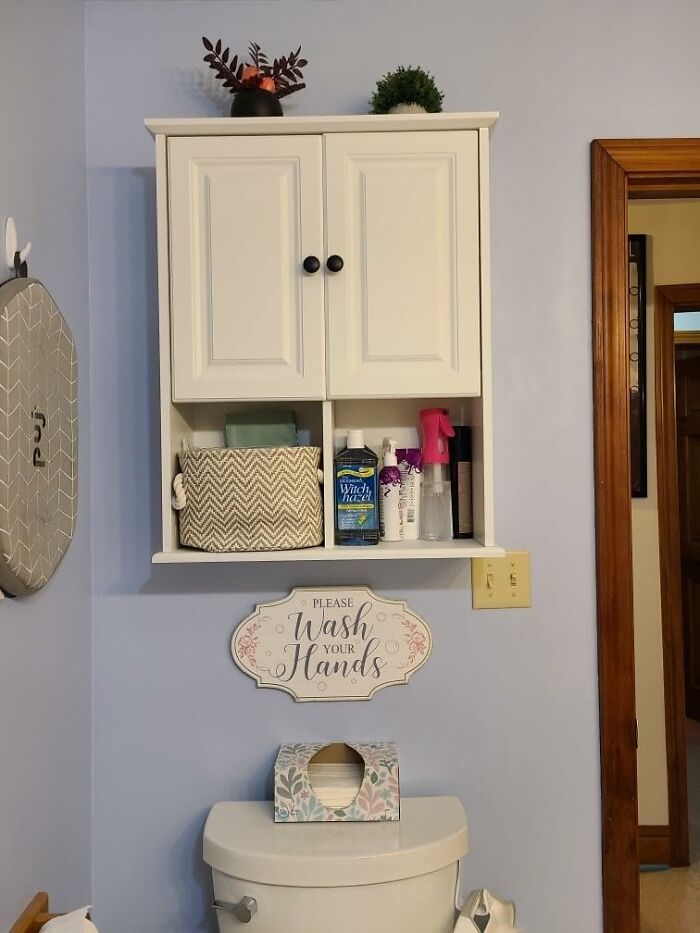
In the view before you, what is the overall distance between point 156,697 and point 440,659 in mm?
523

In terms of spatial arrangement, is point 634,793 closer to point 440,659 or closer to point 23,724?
point 440,659

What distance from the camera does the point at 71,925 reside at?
3.67ft

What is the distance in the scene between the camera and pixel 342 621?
1531 mm

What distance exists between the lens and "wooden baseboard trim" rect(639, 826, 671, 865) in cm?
269

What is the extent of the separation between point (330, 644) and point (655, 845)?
178 centimetres

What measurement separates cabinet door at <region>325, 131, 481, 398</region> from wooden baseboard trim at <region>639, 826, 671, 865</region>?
2006mm

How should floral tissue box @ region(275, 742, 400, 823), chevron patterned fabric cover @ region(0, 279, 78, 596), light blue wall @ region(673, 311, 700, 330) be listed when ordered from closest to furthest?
chevron patterned fabric cover @ region(0, 279, 78, 596), floral tissue box @ region(275, 742, 400, 823), light blue wall @ region(673, 311, 700, 330)

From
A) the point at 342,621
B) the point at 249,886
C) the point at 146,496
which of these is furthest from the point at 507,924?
the point at 146,496

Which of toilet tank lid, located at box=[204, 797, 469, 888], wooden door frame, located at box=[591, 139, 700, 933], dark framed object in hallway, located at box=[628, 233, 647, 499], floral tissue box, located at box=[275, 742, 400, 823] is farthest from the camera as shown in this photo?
dark framed object in hallway, located at box=[628, 233, 647, 499]

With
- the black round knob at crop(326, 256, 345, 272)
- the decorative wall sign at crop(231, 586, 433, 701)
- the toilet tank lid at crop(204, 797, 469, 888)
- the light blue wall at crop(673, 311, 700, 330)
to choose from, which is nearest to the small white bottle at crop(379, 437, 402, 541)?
the decorative wall sign at crop(231, 586, 433, 701)

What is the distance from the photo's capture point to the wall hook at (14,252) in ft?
3.80

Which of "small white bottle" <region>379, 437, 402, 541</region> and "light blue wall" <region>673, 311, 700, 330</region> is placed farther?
"light blue wall" <region>673, 311, 700, 330</region>

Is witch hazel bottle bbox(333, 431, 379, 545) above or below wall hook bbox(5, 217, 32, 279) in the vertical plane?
below

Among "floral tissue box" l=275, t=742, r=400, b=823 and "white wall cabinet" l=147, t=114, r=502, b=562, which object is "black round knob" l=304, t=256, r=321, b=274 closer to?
"white wall cabinet" l=147, t=114, r=502, b=562
